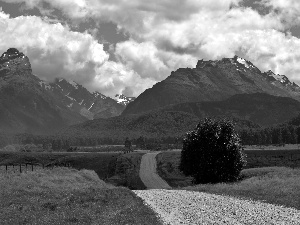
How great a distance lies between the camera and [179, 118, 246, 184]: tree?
261 ft

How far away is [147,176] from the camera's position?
137500 millimetres

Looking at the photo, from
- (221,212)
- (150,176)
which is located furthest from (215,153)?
(150,176)

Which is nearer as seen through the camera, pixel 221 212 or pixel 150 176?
pixel 221 212

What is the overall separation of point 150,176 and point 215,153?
59501 mm

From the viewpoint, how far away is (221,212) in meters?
32.1

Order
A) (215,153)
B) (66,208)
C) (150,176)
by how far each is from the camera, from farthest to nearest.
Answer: (150,176) < (215,153) < (66,208)

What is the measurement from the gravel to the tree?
3901 cm

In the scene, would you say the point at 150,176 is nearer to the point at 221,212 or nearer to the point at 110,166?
the point at 110,166

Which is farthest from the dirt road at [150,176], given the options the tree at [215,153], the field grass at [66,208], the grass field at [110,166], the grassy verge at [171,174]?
the field grass at [66,208]

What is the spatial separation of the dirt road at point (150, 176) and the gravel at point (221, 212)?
71.5m

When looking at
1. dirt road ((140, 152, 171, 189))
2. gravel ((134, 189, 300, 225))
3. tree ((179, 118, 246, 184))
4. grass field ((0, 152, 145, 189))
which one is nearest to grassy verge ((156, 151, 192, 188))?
dirt road ((140, 152, 171, 189))

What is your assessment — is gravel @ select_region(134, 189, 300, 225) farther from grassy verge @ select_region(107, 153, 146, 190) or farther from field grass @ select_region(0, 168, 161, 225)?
grassy verge @ select_region(107, 153, 146, 190)

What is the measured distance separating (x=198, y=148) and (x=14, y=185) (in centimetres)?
4277

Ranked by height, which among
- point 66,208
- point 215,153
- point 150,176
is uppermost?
point 215,153
